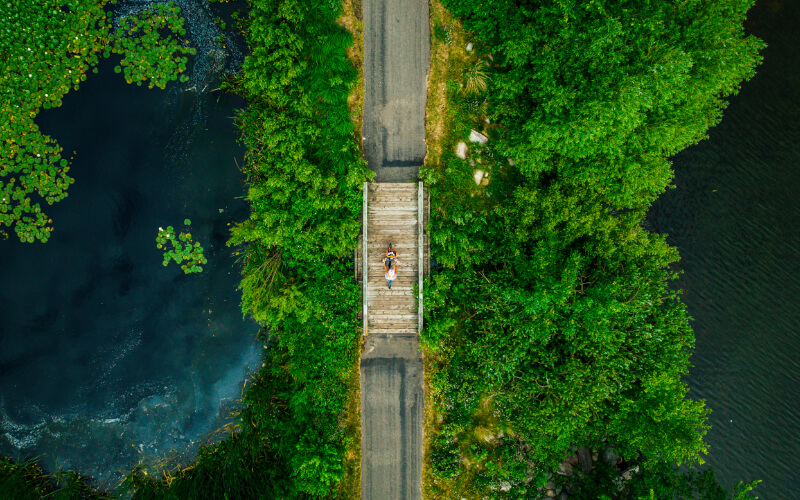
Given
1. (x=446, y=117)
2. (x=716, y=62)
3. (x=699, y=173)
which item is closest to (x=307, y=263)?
(x=446, y=117)

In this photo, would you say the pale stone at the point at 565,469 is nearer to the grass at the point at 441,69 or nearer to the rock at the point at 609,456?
the rock at the point at 609,456

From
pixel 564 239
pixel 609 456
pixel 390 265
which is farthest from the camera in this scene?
pixel 609 456

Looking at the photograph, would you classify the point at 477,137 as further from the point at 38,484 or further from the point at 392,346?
the point at 38,484

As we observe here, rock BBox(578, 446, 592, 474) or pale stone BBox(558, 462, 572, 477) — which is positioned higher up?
rock BBox(578, 446, 592, 474)

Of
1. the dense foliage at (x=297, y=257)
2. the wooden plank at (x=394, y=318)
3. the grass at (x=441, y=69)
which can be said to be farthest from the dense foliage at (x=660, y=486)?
the grass at (x=441, y=69)

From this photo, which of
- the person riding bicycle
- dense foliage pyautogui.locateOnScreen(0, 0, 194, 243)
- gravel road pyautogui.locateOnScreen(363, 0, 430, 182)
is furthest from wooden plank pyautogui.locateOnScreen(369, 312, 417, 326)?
dense foliage pyautogui.locateOnScreen(0, 0, 194, 243)

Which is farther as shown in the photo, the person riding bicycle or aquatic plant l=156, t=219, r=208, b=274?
aquatic plant l=156, t=219, r=208, b=274

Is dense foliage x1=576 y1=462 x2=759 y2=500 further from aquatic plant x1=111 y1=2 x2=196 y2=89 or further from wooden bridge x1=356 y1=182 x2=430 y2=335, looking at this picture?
aquatic plant x1=111 y1=2 x2=196 y2=89

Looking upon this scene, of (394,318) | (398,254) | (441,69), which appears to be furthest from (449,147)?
(394,318)
